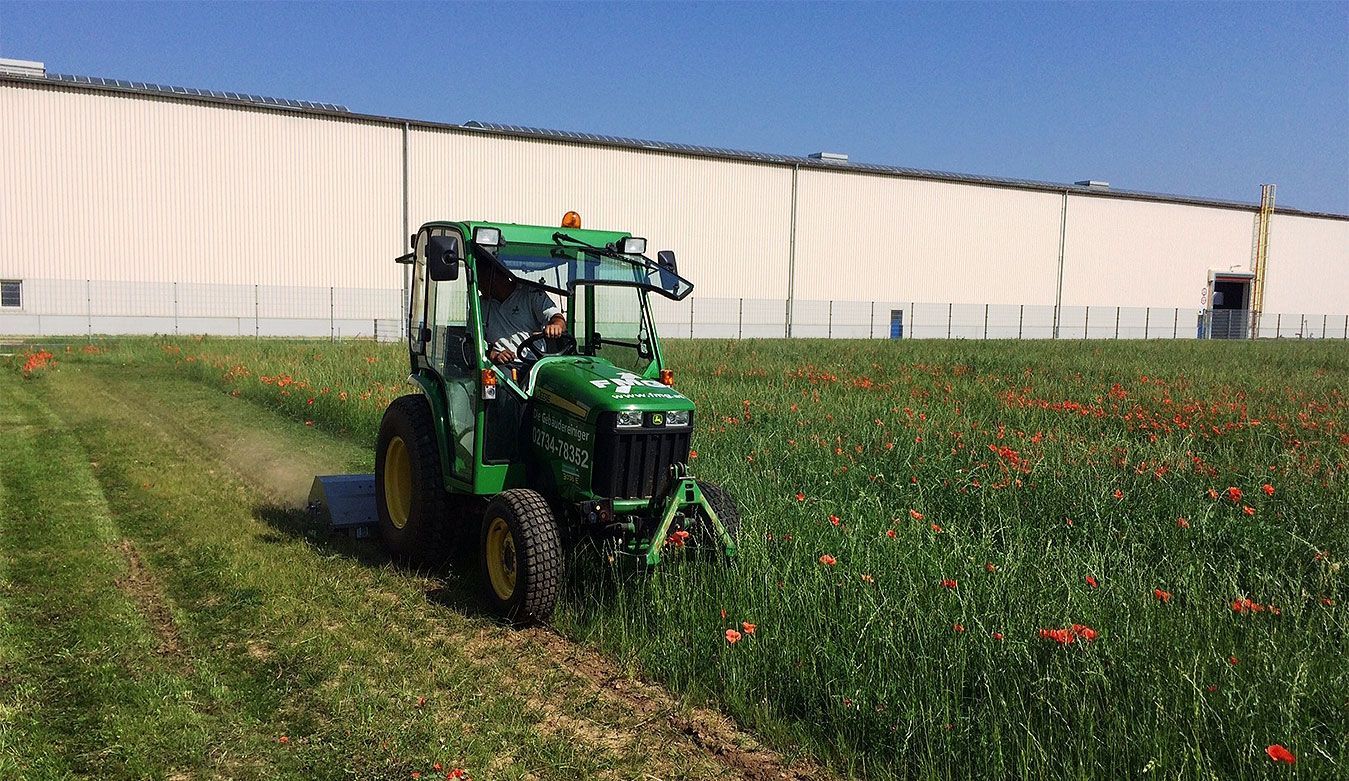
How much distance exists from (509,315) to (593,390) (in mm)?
1158

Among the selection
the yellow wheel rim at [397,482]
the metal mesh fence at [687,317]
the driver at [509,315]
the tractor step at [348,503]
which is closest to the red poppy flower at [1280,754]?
the driver at [509,315]

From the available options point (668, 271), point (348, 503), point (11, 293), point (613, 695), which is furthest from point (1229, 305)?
point (613, 695)

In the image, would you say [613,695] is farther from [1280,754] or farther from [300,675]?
[1280,754]

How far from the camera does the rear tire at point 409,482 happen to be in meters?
6.13

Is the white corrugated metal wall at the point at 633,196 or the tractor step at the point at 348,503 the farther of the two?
the white corrugated metal wall at the point at 633,196

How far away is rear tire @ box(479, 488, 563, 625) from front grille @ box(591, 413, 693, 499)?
0.36m

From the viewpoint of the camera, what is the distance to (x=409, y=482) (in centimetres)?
669

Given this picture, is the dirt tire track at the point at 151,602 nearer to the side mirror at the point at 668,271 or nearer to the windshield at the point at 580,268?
the windshield at the point at 580,268

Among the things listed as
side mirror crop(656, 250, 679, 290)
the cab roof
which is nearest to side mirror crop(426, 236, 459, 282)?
the cab roof

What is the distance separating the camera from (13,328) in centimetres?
2661

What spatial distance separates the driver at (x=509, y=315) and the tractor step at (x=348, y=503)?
1.88 meters

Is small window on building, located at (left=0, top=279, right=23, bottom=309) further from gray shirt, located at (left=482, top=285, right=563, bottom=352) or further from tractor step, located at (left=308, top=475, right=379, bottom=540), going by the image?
gray shirt, located at (left=482, top=285, right=563, bottom=352)

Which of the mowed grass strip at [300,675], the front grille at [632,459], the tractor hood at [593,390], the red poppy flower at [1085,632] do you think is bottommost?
the mowed grass strip at [300,675]

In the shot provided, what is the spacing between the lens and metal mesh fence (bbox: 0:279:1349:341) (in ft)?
89.3
